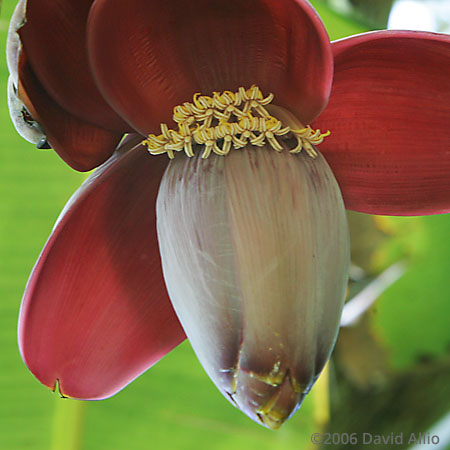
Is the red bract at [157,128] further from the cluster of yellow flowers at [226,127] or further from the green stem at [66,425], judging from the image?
the green stem at [66,425]

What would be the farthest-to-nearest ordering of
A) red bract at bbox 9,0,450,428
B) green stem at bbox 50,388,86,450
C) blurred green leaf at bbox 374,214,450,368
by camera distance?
1. blurred green leaf at bbox 374,214,450,368
2. green stem at bbox 50,388,86,450
3. red bract at bbox 9,0,450,428

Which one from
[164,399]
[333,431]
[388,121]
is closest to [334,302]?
[388,121]

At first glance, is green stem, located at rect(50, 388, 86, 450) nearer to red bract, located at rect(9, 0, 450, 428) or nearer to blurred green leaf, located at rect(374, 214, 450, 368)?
red bract, located at rect(9, 0, 450, 428)

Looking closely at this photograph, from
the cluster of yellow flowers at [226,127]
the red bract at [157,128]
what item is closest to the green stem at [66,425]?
the red bract at [157,128]

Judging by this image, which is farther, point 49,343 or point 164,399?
point 164,399

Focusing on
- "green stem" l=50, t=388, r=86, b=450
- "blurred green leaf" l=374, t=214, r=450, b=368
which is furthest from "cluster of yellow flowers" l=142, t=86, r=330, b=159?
"blurred green leaf" l=374, t=214, r=450, b=368

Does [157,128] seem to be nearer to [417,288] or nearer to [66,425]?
[66,425]

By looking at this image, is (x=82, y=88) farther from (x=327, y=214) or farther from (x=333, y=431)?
(x=333, y=431)
